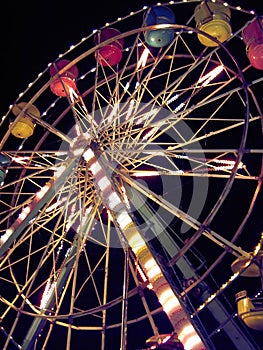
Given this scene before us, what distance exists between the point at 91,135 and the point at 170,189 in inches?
136

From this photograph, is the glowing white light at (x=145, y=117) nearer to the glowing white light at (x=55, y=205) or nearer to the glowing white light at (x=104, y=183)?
the glowing white light at (x=104, y=183)

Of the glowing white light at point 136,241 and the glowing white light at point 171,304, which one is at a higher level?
the glowing white light at point 136,241

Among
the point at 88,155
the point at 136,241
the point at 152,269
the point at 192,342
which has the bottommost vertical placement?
the point at 192,342

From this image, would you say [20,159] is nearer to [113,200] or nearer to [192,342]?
[113,200]

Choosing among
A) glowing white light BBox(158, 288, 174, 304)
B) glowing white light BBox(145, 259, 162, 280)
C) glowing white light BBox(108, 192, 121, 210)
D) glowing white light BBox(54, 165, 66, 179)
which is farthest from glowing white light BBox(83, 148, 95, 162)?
glowing white light BBox(158, 288, 174, 304)

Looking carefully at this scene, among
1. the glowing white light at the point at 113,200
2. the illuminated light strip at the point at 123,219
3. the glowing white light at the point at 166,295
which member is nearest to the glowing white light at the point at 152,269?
the glowing white light at the point at 166,295

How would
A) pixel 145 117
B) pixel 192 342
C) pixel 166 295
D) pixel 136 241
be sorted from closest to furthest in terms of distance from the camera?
pixel 192 342 → pixel 166 295 → pixel 136 241 → pixel 145 117

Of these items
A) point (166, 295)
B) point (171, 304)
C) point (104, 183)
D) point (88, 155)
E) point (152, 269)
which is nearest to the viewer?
point (171, 304)

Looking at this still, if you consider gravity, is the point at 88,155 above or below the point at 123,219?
above

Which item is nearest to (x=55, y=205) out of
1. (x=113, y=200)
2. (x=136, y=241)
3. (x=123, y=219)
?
(x=113, y=200)

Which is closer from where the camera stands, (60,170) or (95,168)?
(95,168)

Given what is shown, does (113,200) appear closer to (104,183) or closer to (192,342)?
(104,183)

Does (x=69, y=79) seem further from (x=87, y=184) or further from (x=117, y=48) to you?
(x=87, y=184)

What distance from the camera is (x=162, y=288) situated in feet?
16.3
